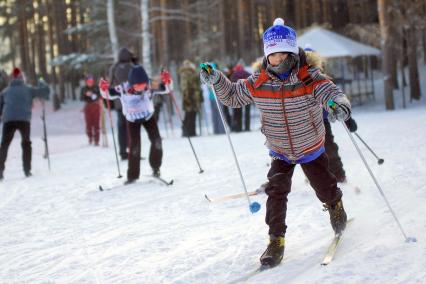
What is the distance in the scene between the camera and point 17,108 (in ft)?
29.2

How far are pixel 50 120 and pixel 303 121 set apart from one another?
28.3m

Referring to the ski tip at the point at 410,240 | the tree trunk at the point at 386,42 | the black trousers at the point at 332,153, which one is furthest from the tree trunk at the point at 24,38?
the ski tip at the point at 410,240

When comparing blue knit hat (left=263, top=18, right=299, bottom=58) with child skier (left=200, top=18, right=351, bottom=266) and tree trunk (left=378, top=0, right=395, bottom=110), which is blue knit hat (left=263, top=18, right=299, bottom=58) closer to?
child skier (left=200, top=18, right=351, bottom=266)

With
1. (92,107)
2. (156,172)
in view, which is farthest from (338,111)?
(92,107)

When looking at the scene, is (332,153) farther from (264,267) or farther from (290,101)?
(264,267)

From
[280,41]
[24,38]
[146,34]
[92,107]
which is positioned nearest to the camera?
[280,41]

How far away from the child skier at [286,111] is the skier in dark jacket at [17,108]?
590 centimetres

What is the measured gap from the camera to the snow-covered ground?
3.59m

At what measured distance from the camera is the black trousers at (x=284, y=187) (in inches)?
149

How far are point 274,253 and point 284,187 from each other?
0.45 metres

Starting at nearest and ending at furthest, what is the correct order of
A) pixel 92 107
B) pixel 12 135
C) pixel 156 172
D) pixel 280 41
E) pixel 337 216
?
pixel 280 41
pixel 337 216
pixel 156 172
pixel 12 135
pixel 92 107

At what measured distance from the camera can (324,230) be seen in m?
4.45

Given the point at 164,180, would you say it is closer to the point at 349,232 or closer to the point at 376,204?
the point at 376,204

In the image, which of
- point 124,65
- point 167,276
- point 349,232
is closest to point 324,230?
point 349,232
